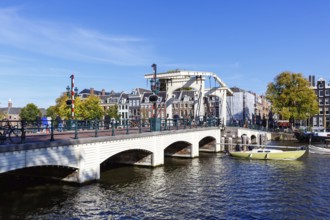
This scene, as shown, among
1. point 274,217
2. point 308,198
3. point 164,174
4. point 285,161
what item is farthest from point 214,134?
point 274,217

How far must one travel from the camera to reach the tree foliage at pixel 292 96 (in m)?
60.6

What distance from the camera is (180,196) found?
16703 mm

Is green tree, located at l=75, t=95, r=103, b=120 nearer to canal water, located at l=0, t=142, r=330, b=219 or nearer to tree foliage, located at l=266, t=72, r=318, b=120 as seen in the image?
tree foliage, located at l=266, t=72, r=318, b=120

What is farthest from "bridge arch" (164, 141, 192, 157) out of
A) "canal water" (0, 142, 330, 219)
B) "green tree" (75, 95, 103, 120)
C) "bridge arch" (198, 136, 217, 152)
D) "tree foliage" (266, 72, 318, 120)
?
"tree foliage" (266, 72, 318, 120)

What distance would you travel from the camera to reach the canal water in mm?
13789

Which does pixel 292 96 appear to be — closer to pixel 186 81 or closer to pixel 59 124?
pixel 186 81

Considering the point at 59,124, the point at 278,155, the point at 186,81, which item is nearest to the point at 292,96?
the point at 186,81

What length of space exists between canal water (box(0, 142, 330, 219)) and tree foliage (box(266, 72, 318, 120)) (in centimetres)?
3922

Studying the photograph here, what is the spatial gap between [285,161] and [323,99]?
55.4 m

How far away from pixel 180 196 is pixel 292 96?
50.8 meters

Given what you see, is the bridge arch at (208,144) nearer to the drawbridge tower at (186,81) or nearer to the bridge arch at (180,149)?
the drawbridge tower at (186,81)

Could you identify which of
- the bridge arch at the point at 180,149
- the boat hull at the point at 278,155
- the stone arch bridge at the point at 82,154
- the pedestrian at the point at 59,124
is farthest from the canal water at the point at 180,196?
the bridge arch at the point at 180,149

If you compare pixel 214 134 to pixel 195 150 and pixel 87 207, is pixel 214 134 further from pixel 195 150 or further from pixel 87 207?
pixel 87 207

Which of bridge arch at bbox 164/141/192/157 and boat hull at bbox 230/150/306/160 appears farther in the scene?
bridge arch at bbox 164/141/192/157
